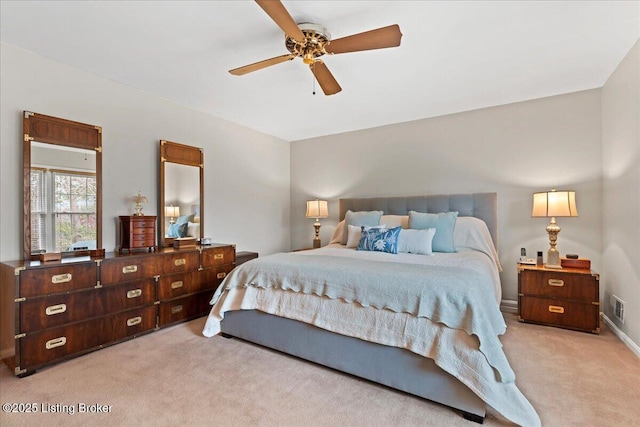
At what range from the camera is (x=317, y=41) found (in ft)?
6.97

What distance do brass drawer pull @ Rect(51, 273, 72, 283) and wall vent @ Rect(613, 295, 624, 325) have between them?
4.63 metres

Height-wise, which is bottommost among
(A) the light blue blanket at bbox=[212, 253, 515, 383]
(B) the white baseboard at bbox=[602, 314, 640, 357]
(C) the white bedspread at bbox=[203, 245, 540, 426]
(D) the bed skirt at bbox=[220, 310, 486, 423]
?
(B) the white baseboard at bbox=[602, 314, 640, 357]

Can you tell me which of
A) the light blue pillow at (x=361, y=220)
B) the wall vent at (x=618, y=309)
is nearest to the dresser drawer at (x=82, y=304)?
the light blue pillow at (x=361, y=220)

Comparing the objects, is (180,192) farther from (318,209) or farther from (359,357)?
(359,357)

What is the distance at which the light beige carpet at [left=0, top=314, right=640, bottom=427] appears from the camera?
65.5 inches

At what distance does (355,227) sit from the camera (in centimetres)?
388

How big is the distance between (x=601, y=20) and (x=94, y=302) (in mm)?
4346

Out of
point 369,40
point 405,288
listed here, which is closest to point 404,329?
point 405,288

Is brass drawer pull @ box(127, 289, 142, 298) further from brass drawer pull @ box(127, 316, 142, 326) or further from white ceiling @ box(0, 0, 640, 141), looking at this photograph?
white ceiling @ box(0, 0, 640, 141)

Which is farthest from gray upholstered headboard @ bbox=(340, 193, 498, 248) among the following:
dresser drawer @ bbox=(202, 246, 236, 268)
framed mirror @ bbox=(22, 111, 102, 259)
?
framed mirror @ bbox=(22, 111, 102, 259)

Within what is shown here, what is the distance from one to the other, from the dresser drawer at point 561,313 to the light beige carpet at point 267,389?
0.21 metres

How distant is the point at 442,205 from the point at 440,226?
0.67m

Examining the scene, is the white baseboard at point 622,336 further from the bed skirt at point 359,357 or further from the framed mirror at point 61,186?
the framed mirror at point 61,186

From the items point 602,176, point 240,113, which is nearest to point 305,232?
point 240,113
